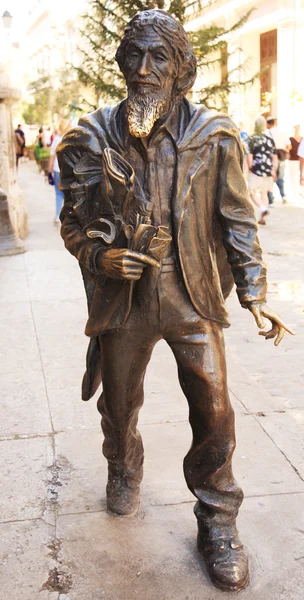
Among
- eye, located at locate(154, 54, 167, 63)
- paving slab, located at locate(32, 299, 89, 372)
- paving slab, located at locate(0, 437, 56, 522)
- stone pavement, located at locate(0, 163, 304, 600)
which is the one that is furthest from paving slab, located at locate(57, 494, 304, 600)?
paving slab, located at locate(32, 299, 89, 372)

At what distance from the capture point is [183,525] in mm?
3738

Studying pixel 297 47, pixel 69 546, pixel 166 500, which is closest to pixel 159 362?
pixel 166 500

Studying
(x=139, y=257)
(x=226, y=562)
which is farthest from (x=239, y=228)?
(x=226, y=562)

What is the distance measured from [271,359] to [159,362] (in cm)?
86

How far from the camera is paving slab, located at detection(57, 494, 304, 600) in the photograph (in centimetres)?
324

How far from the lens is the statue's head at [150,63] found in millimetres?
2941

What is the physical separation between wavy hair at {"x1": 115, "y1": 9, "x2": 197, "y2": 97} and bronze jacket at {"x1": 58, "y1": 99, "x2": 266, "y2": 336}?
0.35ft

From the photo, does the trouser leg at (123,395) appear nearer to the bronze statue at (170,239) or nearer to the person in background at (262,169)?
the bronze statue at (170,239)

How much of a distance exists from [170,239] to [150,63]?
24.5 inches

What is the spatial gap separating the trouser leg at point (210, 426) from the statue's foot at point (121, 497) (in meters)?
0.50

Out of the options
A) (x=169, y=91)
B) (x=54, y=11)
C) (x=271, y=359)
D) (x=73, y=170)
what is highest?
(x=54, y=11)

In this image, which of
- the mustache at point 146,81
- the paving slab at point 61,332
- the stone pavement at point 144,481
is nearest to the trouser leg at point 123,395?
the stone pavement at point 144,481

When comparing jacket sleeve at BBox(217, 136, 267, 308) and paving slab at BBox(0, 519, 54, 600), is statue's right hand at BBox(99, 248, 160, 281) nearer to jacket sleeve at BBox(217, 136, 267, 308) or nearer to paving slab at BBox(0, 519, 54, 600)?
jacket sleeve at BBox(217, 136, 267, 308)

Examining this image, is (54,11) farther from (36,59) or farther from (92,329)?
(92,329)
